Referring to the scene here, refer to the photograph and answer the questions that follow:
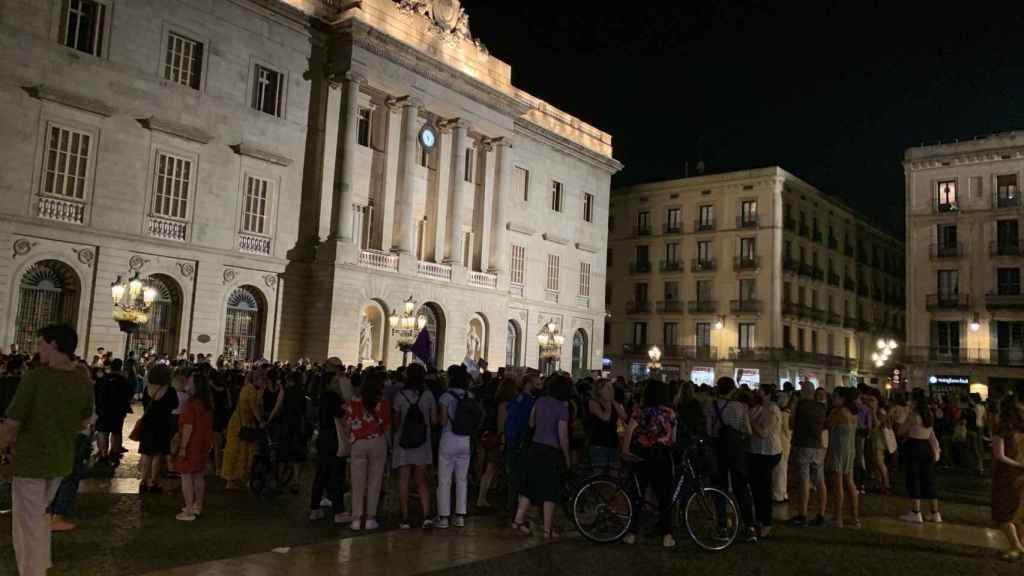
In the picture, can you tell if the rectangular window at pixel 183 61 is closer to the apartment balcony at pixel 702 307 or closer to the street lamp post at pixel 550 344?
the street lamp post at pixel 550 344

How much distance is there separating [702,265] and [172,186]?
35.3m

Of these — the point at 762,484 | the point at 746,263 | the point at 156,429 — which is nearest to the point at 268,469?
the point at 156,429

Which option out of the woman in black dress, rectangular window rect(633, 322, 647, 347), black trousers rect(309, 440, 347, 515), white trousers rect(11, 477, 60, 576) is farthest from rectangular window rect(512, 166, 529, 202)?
white trousers rect(11, 477, 60, 576)

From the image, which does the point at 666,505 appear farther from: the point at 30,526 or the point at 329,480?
the point at 30,526

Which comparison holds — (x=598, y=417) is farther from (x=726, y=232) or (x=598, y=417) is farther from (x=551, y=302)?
(x=726, y=232)

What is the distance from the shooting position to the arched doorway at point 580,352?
42.2 m

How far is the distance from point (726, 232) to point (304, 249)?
102 ft

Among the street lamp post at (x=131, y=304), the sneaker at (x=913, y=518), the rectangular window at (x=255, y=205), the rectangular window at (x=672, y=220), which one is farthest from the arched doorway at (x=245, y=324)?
the rectangular window at (x=672, y=220)

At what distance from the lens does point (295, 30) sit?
90.8 ft

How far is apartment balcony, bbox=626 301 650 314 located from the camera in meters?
52.4

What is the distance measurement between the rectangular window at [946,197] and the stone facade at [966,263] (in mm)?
51

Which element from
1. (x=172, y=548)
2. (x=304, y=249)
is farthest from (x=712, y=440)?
(x=304, y=249)

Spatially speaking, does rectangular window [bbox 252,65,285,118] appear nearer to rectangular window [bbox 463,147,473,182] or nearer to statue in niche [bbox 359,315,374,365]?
statue in niche [bbox 359,315,374,365]

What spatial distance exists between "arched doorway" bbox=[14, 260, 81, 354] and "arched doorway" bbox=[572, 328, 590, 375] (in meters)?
25.7
